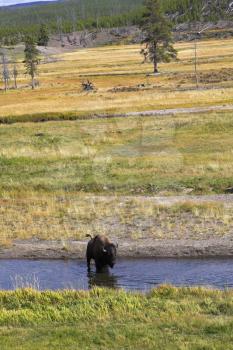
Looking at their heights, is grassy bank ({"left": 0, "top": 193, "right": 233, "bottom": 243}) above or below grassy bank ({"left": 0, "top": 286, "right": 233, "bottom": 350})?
below

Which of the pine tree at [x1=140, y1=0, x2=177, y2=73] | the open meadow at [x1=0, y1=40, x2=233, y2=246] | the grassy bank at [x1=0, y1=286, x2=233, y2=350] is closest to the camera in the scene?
the grassy bank at [x1=0, y1=286, x2=233, y2=350]

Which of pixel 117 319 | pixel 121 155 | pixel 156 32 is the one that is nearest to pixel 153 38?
pixel 156 32

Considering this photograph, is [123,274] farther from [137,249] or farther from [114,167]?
[114,167]

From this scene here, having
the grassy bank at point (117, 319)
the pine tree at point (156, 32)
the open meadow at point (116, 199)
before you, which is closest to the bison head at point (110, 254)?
the open meadow at point (116, 199)

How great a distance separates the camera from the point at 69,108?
66562 mm

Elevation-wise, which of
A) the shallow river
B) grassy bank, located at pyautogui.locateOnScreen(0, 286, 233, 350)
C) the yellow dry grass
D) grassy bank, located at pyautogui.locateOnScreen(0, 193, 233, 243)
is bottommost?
the yellow dry grass

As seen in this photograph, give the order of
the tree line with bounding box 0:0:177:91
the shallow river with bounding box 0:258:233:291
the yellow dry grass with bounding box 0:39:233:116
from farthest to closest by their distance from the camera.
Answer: the tree line with bounding box 0:0:177:91 < the yellow dry grass with bounding box 0:39:233:116 < the shallow river with bounding box 0:258:233:291

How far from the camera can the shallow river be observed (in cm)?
1888

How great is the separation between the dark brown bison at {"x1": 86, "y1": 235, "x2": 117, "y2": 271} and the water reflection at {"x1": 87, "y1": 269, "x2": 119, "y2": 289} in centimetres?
23

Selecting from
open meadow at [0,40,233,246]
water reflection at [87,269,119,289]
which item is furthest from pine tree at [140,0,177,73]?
water reflection at [87,269,119,289]

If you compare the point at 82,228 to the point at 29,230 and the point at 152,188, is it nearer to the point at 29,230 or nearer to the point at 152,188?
the point at 29,230

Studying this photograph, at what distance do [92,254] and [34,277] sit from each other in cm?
204

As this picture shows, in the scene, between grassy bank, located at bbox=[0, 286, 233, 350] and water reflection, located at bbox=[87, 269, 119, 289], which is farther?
→ water reflection, located at bbox=[87, 269, 119, 289]

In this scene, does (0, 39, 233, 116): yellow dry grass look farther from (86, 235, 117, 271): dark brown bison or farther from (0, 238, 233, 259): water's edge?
(86, 235, 117, 271): dark brown bison
